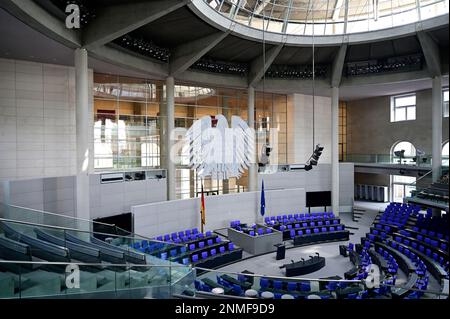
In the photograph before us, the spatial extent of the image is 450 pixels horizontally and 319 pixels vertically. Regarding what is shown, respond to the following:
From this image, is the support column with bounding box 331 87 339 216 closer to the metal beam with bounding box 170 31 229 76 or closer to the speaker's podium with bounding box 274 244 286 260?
the speaker's podium with bounding box 274 244 286 260

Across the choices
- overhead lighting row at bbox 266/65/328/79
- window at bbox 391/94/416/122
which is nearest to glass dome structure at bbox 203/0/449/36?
overhead lighting row at bbox 266/65/328/79

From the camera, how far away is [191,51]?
674 inches

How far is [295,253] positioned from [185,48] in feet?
41.1

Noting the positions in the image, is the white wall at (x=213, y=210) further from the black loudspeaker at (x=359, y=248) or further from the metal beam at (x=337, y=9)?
the metal beam at (x=337, y=9)

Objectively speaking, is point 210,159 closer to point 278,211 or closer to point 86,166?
point 86,166

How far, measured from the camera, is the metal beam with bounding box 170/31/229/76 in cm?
1620

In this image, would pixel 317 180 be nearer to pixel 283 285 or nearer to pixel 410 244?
pixel 410 244

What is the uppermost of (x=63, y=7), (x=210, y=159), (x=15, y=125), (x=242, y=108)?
(x=63, y=7)

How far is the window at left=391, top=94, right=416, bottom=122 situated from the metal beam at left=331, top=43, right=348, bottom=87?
6.83 m

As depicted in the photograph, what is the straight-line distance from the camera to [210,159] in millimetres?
12609

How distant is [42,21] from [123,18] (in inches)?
117

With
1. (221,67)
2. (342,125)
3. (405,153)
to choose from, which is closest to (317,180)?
(405,153)
